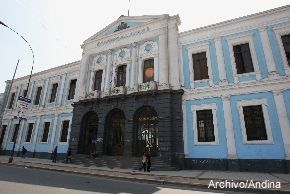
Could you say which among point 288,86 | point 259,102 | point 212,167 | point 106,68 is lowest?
point 212,167

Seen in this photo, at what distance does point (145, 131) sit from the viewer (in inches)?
651

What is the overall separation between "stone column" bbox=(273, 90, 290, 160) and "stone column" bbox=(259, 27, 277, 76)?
1550 millimetres

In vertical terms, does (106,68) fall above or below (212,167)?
above

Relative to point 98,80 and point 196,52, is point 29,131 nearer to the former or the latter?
point 98,80

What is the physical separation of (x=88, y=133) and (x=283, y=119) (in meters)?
15.8

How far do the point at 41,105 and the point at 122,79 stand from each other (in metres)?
12.1

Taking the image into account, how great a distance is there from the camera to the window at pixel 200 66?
15.9m

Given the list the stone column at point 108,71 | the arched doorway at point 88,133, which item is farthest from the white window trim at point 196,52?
the arched doorway at point 88,133

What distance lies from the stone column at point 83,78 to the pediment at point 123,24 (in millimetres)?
2357

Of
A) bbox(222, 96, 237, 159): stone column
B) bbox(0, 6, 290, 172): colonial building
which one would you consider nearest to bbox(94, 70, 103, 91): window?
bbox(0, 6, 290, 172): colonial building

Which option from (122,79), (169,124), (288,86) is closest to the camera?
(288,86)

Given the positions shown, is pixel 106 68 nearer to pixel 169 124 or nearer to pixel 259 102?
pixel 169 124

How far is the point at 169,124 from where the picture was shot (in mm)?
15023

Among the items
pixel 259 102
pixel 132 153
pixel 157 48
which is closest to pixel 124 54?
pixel 157 48
